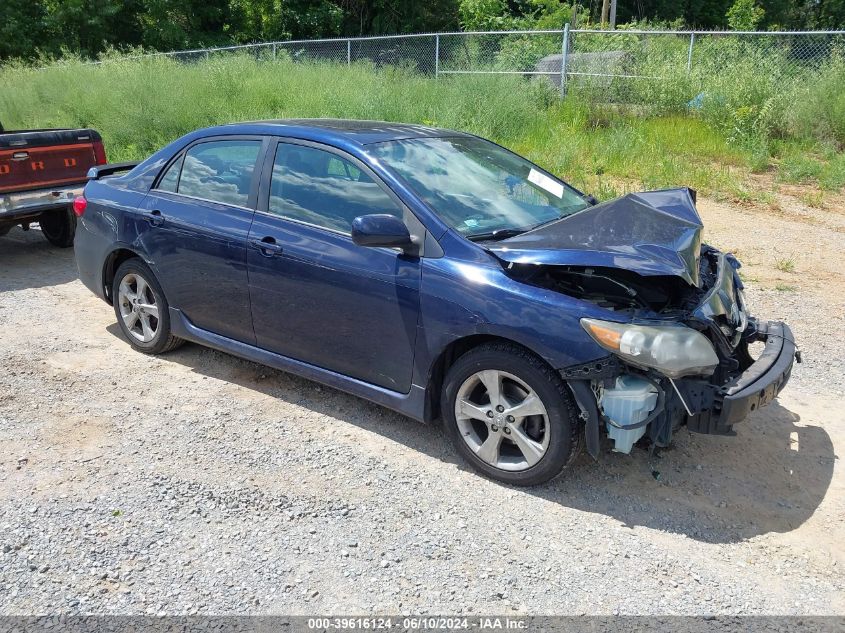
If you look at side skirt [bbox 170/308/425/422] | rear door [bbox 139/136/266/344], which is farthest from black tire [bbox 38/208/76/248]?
side skirt [bbox 170/308/425/422]

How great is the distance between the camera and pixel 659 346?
3.39 m

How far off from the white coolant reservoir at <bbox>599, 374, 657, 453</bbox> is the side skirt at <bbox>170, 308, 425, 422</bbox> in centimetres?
103

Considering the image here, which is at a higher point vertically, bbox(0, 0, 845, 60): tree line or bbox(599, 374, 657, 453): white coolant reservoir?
bbox(0, 0, 845, 60): tree line

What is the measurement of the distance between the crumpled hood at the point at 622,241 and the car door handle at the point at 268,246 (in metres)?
1.35

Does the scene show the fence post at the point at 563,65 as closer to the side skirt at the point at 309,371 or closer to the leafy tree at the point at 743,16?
the side skirt at the point at 309,371

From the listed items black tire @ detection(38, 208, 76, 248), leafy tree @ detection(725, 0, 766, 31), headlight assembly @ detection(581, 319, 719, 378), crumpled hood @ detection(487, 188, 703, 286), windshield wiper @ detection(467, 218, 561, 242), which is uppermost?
leafy tree @ detection(725, 0, 766, 31)

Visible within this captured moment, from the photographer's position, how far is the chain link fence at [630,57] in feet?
42.8

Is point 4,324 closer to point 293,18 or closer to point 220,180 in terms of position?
point 220,180

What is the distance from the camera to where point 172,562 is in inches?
130

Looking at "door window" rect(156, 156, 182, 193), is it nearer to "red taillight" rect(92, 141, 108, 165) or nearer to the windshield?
the windshield

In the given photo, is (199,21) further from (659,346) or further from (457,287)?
(659,346)

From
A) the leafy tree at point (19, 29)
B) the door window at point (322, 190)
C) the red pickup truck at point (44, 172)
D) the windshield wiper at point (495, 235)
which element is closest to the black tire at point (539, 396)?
the windshield wiper at point (495, 235)

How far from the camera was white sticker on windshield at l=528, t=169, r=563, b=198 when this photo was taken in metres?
4.88

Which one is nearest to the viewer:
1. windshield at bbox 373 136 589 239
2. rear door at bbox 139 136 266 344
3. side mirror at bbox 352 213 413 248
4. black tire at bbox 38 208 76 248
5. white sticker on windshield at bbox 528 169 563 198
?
side mirror at bbox 352 213 413 248
